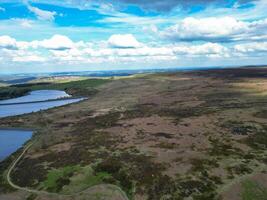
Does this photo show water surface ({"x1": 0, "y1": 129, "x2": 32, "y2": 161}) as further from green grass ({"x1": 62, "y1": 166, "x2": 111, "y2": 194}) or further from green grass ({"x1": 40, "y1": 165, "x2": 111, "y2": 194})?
green grass ({"x1": 62, "y1": 166, "x2": 111, "y2": 194})

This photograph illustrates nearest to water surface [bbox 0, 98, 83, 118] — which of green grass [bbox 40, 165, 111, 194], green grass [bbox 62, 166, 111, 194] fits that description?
green grass [bbox 40, 165, 111, 194]

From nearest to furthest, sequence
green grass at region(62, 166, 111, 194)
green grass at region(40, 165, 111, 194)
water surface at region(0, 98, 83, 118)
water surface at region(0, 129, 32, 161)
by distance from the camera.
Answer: green grass at region(62, 166, 111, 194) → green grass at region(40, 165, 111, 194) → water surface at region(0, 129, 32, 161) → water surface at region(0, 98, 83, 118)

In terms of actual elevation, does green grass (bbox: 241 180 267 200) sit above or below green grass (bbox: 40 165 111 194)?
below

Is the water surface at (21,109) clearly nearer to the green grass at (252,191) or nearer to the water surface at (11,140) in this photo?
the water surface at (11,140)

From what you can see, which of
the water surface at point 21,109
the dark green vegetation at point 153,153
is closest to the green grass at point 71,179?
the dark green vegetation at point 153,153

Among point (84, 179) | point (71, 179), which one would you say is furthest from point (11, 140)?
point (84, 179)

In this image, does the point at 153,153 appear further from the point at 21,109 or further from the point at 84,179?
the point at 21,109

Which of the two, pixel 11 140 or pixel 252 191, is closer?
pixel 252 191

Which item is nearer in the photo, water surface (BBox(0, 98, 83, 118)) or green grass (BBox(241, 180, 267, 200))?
green grass (BBox(241, 180, 267, 200))
